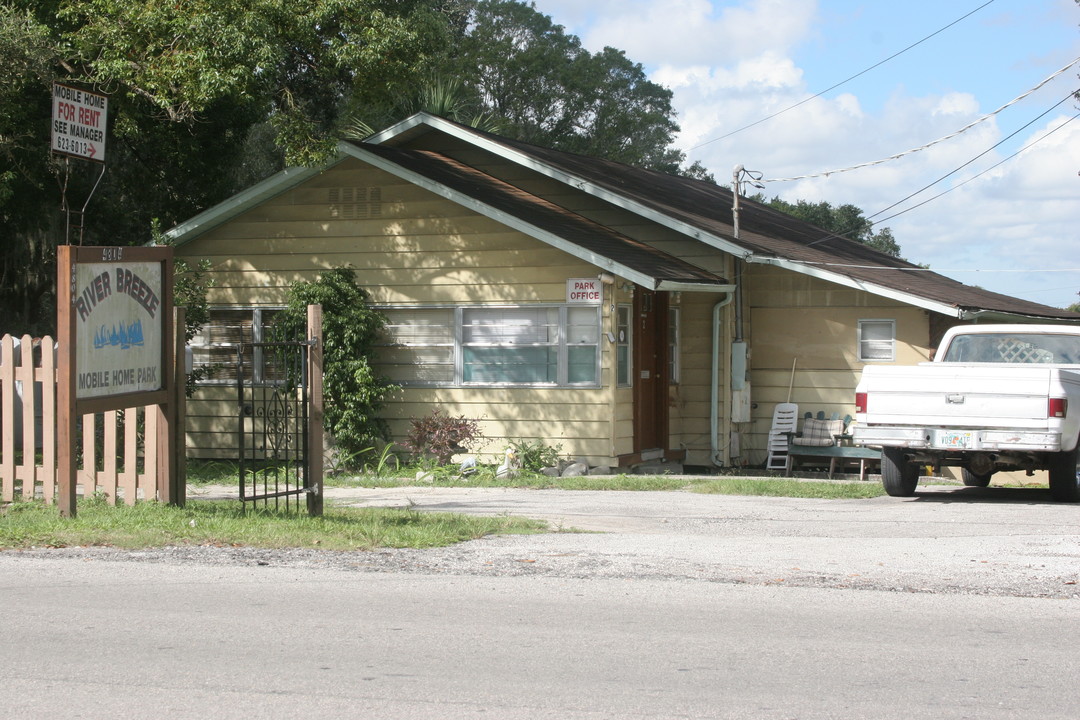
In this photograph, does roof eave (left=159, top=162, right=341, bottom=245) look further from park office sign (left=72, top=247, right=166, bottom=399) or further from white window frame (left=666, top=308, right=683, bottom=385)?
park office sign (left=72, top=247, right=166, bottom=399)

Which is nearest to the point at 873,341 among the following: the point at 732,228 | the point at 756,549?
the point at 732,228

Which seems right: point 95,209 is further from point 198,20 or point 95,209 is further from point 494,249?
point 494,249

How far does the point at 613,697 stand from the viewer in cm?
523

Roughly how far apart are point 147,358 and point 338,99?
1197 centimetres

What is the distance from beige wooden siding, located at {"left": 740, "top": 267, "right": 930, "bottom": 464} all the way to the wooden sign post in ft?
30.8

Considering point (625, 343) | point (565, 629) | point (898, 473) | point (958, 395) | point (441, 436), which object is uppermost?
point (625, 343)

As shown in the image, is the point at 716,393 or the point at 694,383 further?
the point at 694,383

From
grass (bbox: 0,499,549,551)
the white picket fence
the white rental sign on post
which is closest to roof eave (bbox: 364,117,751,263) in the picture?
grass (bbox: 0,499,549,551)

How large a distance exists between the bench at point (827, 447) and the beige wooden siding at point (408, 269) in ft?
8.54

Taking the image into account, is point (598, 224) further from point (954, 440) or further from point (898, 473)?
point (954, 440)

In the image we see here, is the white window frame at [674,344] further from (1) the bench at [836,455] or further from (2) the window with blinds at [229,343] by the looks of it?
(2) the window with blinds at [229,343]

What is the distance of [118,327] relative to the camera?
1003 centimetres

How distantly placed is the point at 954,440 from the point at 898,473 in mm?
1086

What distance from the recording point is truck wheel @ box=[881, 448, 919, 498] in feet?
43.0
